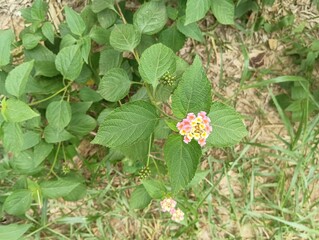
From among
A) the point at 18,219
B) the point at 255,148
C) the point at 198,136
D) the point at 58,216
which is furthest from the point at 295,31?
the point at 18,219

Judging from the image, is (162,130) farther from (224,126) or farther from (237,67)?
(237,67)

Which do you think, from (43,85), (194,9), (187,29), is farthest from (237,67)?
(43,85)

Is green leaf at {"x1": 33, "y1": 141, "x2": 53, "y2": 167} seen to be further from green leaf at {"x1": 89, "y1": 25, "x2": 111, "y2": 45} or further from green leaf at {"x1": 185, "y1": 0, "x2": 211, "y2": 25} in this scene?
green leaf at {"x1": 185, "y1": 0, "x2": 211, "y2": 25}

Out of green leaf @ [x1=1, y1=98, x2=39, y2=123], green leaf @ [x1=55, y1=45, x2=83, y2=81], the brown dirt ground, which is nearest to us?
green leaf @ [x1=1, y1=98, x2=39, y2=123]

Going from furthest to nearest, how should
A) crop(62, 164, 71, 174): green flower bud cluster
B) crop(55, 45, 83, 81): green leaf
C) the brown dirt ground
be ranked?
the brown dirt ground < crop(62, 164, 71, 174): green flower bud cluster < crop(55, 45, 83, 81): green leaf

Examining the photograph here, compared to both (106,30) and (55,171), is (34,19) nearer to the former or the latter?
(106,30)

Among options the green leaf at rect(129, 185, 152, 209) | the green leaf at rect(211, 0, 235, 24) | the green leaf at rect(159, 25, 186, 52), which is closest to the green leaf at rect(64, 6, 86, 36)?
the green leaf at rect(159, 25, 186, 52)
